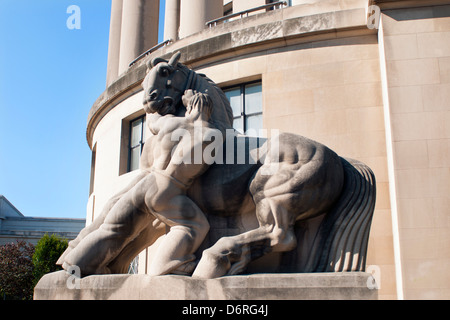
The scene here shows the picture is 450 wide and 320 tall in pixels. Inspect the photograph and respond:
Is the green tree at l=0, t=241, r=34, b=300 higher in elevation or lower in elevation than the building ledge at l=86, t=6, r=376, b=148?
lower

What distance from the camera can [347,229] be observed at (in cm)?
526

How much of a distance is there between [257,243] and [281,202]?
516mm

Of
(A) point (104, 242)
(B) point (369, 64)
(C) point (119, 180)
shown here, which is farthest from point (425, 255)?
Answer: (C) point (119, 180)

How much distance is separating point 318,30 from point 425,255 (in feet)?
23.9

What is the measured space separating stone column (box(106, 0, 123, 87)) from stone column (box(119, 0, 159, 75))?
221 centimetres

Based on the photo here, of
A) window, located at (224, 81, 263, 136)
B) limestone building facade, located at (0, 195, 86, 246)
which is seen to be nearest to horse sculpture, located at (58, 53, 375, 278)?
window, located at (224, 81, 263, 136)

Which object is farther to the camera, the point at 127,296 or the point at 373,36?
the point at 373,36

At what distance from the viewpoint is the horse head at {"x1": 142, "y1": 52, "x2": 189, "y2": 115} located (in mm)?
6027

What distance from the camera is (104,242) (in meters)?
5.54

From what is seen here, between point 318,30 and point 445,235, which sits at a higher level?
point 318,30

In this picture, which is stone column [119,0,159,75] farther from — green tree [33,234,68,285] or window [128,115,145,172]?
green tree [33,234,68,285]

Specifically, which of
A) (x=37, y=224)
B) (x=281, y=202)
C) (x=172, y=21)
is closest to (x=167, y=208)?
(x=281, y=202)

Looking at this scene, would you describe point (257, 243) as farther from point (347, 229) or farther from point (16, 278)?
point (16, 278)
